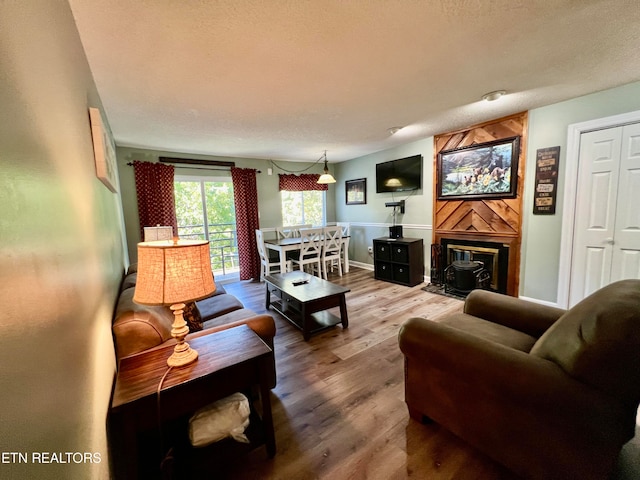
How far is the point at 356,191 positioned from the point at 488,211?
2.64m

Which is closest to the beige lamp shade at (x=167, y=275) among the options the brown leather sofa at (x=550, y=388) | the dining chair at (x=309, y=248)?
the brown leather sofa at (x=550, y=388)

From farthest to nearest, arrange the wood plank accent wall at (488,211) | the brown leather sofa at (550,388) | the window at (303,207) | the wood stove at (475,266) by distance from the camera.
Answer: the window at (303,207)
the wood stove at (475,266)
the wood plank accent wall at (488,211)
the brown leather sofa at (550,388)

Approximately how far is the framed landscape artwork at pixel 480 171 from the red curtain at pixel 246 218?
10.8 ft

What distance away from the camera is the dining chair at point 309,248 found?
4304 mm

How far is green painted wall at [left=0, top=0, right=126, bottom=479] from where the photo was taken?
447 mm

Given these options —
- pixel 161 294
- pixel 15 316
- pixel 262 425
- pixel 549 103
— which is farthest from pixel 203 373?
pixel 549 103

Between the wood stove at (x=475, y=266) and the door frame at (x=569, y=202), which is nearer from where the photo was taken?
the door frame at (x=569, y=202)

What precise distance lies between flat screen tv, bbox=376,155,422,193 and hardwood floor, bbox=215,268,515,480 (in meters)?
2.61

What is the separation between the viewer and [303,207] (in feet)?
19.1

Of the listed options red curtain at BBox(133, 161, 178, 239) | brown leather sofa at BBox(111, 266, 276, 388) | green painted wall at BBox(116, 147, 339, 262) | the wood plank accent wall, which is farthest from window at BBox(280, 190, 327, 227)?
brown leather sofa at BBox(111, 266, 276, 388)

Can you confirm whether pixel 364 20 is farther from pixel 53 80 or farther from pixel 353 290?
pixel 353 290

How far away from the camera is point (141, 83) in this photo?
2004 mm

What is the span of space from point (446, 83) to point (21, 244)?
2.76 m

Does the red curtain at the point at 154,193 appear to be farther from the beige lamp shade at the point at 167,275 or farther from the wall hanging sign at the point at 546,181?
the wall hanging sign at the point at 546,181
